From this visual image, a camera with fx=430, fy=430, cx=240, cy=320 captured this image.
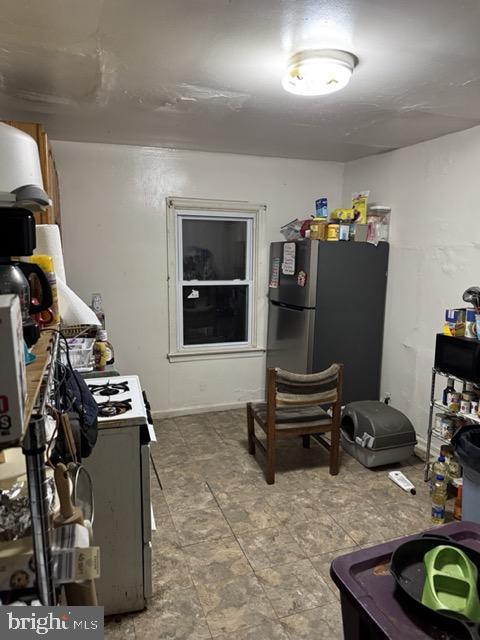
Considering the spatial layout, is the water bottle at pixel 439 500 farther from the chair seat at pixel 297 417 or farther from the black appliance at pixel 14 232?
the black appliance at pixel 14 232

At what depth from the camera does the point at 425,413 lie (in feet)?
11.0

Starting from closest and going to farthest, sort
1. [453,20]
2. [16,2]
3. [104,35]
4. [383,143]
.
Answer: [16,2] < [453,20] < [104,35] < [383,143]

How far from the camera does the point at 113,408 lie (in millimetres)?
1840

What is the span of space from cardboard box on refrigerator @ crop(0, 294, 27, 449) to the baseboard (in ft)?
11.7

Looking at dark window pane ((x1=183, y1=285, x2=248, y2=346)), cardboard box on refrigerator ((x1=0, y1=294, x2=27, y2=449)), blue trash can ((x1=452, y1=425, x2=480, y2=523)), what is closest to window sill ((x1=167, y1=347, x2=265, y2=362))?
dark window pane ((x1=183, y1=285, x2=248, y2=346))

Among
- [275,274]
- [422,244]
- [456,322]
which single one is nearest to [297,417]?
[456,322]

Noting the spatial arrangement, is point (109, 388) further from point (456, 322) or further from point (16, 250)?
point (456, 322)

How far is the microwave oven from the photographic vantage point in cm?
250

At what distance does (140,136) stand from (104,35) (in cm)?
168

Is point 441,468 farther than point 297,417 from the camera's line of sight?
No

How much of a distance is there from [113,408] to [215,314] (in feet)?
7.99

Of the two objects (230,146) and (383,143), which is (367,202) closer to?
(383,143)

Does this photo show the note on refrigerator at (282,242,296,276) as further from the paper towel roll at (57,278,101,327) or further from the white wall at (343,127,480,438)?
the paper towel roll at (57,278,101,327)

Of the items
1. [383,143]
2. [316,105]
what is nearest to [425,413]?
[383,143]
